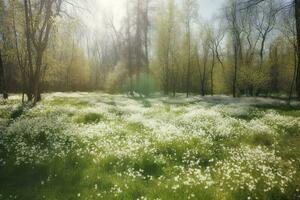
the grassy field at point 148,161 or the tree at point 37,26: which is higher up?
the tree at point 37,26

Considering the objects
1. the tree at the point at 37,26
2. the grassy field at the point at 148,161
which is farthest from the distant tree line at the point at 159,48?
the grassy field at the point at 148,161

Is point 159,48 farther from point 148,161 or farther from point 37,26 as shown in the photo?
point 148,161

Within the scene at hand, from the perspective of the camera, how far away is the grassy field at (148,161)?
9.56 metres

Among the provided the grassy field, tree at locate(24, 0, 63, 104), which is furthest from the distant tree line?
the grassy field

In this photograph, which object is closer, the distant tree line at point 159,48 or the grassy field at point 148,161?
A: the grassy field at point 148,161

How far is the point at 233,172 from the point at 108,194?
419 centimetres

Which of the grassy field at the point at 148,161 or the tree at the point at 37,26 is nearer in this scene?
the grassy field at the point at 148,161

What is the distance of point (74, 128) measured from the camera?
1647 cm

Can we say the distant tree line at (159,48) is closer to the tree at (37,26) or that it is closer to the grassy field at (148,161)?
the tree at (37,26)

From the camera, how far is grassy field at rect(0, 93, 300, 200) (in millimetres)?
9562

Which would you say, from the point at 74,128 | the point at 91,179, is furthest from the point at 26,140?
the point at 91,179

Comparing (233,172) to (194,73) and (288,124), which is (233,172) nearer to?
(288,124)

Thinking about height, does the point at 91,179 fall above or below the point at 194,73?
below

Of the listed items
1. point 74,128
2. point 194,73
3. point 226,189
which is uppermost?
point 194,73
